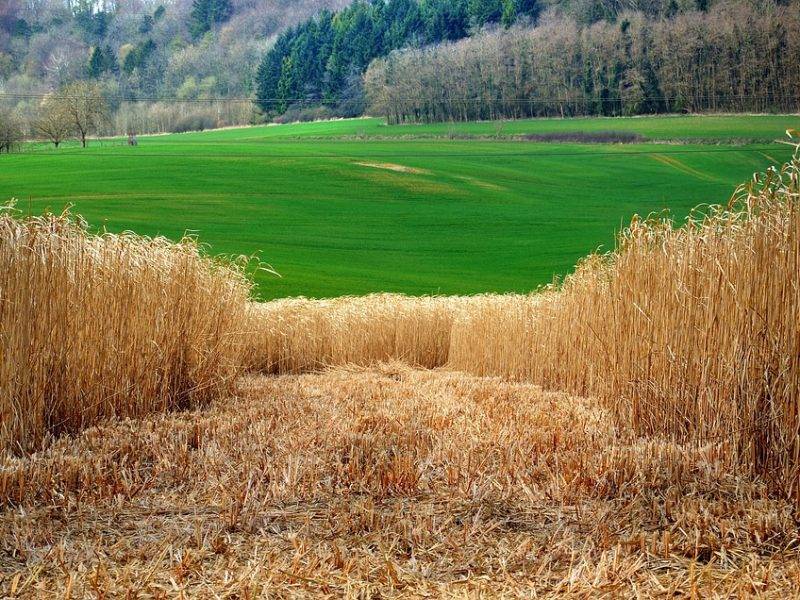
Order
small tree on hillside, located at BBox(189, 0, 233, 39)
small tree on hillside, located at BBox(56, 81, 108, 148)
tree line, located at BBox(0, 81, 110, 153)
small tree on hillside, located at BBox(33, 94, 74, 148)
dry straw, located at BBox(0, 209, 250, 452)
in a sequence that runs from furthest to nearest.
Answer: small tree on hillside, located at BBox(189, 0, 233, 39) → small tree on hillside, located at BBox(56, 81, 108, 148) → small tree on hillside, located at BBox(33, 94, 74, 148) → tree line, located at BBox(0, 81, 110, 153) → dry straw, located at BBox(0, 209, 250, 452)

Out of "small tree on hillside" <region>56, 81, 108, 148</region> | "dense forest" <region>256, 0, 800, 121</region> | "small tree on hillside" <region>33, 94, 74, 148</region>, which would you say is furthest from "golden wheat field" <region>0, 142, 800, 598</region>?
"small tree on hillside" <region>56, 81, 108, 148</region>

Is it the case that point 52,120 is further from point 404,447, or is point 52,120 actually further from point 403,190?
point 404,447

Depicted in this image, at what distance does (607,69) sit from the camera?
70.6 feet

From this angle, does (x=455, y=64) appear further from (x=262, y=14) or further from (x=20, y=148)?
(x=20, y=148)

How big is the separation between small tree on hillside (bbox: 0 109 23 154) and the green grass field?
0.58m

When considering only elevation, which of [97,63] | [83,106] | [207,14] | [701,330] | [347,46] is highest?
[207,14]

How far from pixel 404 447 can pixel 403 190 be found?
842 inches

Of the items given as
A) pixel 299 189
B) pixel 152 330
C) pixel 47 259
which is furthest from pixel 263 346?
pixel 299 189

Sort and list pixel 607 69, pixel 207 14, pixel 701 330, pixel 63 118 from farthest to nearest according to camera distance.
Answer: pixel 207 14
pixel 607 69
pixel 63 118
pixel 701 330

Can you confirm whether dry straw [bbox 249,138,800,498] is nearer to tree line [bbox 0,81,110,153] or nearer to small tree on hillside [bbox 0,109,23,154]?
small tree on hillside [bbox 0,109,23,154]

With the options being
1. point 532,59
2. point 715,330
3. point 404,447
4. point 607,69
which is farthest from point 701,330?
point 532,59

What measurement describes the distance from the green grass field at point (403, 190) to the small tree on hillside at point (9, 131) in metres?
0.58

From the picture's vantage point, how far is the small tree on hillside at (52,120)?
19.3 metres

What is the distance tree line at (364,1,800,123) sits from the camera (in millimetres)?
17859
